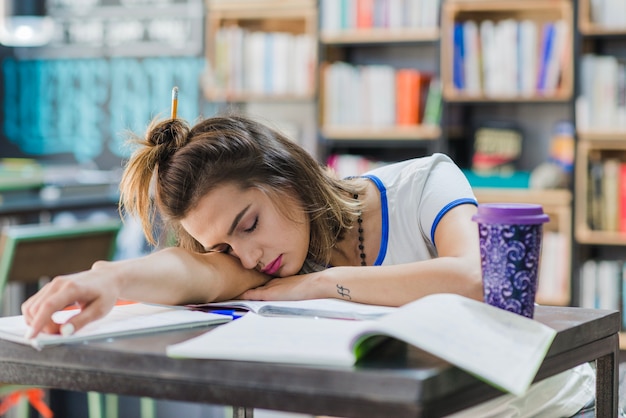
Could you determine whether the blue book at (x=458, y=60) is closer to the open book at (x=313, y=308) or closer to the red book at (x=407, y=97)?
the red book at (x=407, y=97)

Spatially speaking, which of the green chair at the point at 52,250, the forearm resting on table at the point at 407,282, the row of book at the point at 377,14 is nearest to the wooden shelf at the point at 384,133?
the row of book at the point at 377,14

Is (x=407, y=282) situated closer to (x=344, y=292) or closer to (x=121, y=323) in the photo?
(x=344, y=292)

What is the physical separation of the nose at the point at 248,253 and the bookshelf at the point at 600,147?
8.31 ft

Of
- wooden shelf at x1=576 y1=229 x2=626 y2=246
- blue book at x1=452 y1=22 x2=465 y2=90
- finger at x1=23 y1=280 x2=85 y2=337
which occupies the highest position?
blue book at x1=452 y1=22 x2=465 y2=90

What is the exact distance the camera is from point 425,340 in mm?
796

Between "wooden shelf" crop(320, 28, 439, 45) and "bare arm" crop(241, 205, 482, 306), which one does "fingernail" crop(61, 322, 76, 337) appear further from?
Result: "wooden shelf" crop(320, 28, 439, 45)

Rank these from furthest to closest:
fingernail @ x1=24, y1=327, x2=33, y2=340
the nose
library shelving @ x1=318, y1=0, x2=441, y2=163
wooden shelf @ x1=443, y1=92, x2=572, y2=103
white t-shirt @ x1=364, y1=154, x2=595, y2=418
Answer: library shelving @ x1=318, y1=0, x2=441, y2=163, wooden shelf @ x1=443, y1=92, x2=572, y2=103, white t-shirt @ x1=364, y1=154, x2=595, y2=418, the nose, fingernail @ x1=24, y1=327, x2=33, y2=340

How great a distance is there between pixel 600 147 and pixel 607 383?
2.67 meters

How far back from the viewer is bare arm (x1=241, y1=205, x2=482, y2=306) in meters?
1.21

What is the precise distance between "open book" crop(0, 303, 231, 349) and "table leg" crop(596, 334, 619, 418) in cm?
47

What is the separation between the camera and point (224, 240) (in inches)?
53.8

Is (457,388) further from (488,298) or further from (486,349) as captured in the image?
(488,298)

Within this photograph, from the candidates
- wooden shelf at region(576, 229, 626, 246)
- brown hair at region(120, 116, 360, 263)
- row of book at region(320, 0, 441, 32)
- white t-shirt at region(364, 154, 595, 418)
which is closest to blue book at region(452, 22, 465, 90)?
row of book at region(320, 0, 441, 32)

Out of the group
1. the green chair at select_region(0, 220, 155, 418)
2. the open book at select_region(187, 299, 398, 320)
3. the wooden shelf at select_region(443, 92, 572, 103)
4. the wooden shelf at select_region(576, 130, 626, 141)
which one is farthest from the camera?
the wooden shelf at select_region(443, 92, 572, 103)
